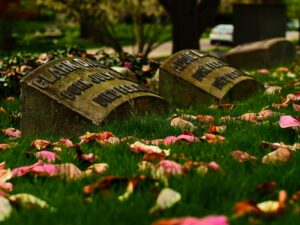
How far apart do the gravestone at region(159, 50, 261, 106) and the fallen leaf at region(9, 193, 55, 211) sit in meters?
4.44

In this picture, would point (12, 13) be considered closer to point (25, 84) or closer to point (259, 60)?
point (259, 60)

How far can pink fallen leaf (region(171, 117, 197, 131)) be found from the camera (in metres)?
5.07

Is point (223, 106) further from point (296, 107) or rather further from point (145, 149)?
point (145, 149)

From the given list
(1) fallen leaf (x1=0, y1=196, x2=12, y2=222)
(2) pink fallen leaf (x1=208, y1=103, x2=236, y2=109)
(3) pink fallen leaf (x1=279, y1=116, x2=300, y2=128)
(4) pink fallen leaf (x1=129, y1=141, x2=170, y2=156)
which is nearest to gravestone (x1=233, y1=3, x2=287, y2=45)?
(2) pink fallen leaf (x1=208, y1=103, x2=236, y2=109)

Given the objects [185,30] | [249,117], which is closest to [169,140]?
[249,117]

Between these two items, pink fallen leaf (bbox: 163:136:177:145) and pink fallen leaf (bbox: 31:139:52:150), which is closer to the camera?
pink fallen leaf (bbox: 163:136:177:145)

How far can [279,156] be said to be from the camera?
3725 mm

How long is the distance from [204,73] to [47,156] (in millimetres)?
3798

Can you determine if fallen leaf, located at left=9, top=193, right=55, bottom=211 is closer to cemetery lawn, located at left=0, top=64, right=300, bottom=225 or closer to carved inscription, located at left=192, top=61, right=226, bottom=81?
cemetery lawn, located at left=0, top=64, right=300, bottom=225

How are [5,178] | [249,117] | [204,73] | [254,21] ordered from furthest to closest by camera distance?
[254,21] → [204,73] → [249,117] → [5,178]

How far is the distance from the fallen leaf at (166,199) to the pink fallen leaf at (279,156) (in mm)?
888

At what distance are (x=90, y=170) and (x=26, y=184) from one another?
376 millimetres

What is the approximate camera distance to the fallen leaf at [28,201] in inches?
118

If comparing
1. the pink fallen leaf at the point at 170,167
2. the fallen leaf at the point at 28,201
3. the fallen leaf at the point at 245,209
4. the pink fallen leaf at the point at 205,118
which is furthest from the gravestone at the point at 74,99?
the fallen leaf at the point at 245,209
